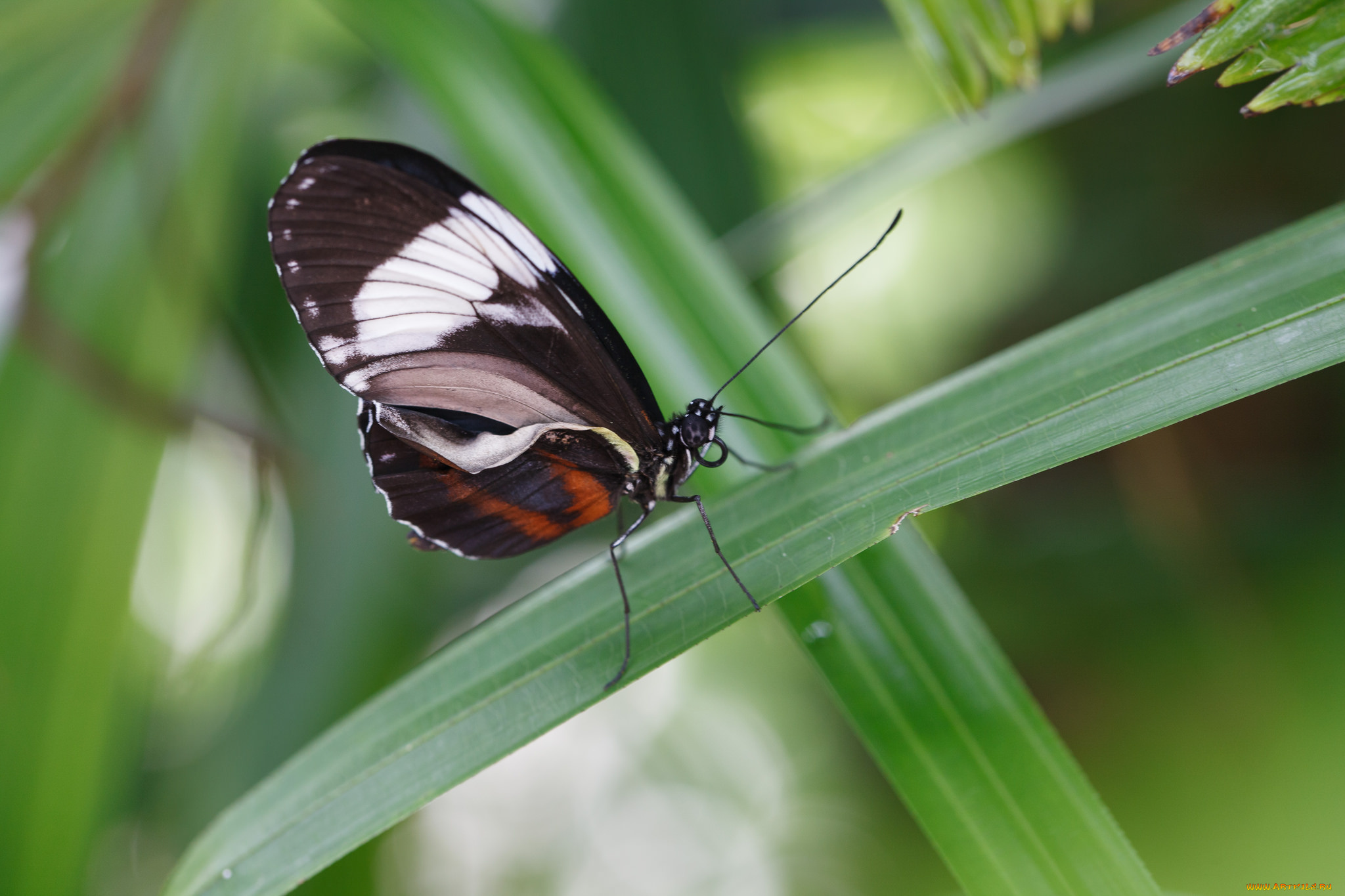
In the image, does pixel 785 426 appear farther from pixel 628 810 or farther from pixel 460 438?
pixel 628 810

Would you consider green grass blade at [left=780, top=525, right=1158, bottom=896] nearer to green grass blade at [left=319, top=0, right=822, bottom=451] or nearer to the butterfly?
the butterfly

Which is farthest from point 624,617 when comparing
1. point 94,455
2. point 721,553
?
point 94,455

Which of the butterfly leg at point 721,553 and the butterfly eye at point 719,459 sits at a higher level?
the butterfly eye at point 719,459

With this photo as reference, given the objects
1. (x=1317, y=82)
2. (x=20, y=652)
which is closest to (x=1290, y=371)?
(x=1317, y=82)

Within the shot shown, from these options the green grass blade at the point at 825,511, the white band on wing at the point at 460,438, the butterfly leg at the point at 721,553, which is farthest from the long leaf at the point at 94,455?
the butterfly leg at the point at 721,553

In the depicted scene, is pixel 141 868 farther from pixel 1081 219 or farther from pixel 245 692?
pixel 1081 219

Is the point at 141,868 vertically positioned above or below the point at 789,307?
below

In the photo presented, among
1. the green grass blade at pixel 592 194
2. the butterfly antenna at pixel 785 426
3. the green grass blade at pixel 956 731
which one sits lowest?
the green grass blade at pixel 956 731

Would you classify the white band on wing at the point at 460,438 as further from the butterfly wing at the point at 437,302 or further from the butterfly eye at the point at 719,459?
the butterfly eye at the point at 719,459
